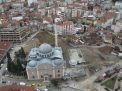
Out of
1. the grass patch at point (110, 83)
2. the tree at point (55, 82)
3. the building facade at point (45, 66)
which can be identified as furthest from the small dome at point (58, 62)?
the grass patch at point (110, 83)

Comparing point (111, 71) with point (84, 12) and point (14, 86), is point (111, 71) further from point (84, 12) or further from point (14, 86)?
point (84, 12)

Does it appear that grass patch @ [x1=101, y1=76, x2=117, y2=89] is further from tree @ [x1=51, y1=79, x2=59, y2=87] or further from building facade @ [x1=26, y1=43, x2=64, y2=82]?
tree @ [x1=51, y1=79, x2=59, y2=87]

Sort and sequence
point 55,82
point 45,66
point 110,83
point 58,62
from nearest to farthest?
point 110,83
point 55,82
point 45,66
point 58,62

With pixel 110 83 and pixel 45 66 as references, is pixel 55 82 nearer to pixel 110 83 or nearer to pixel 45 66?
pixel 45 66

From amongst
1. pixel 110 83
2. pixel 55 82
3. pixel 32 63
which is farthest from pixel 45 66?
pixel 110 83

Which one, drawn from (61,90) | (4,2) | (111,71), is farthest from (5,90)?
(4,2)

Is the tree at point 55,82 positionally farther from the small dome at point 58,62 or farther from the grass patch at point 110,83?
the grass patch at point 110,83

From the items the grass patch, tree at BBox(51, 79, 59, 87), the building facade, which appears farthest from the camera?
the building facade

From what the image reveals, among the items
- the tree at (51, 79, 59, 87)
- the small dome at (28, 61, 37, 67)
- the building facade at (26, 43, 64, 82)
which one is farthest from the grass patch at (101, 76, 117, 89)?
the small dome at (28, 61, 37, 67)

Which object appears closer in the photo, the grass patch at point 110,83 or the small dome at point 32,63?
the grass patch at point 110,83

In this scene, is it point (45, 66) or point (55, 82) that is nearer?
point (55, 82)
